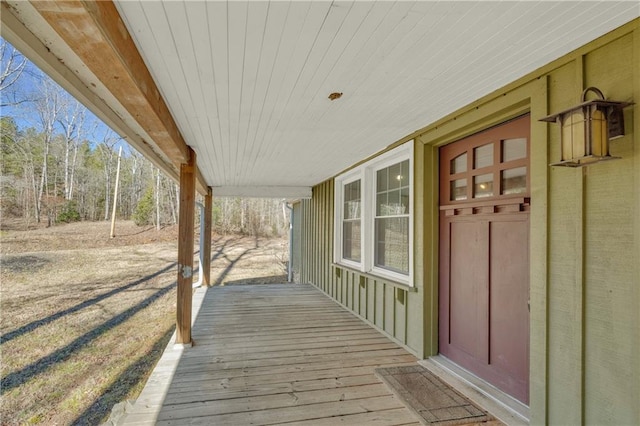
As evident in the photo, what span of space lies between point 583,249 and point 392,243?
2.43 m

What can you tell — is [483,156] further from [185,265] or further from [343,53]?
[185,265]

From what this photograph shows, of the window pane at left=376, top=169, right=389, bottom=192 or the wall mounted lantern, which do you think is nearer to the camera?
the wall mounted lantern

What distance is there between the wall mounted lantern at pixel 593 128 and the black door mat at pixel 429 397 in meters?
1.82

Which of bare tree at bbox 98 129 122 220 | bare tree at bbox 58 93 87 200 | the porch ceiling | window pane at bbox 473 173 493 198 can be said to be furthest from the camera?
bare tree at bbox 98 129 122 220

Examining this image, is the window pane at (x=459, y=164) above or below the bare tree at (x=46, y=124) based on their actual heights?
below

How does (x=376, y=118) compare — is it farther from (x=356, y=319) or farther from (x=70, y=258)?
(x=70, y=258)

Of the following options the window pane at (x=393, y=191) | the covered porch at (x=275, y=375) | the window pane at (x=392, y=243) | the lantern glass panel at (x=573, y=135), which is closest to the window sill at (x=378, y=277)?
the window pane at (x=392, y=243)

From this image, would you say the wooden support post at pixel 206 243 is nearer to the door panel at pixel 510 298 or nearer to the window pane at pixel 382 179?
the window pane at pixel 382 179

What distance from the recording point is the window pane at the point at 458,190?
117 inches

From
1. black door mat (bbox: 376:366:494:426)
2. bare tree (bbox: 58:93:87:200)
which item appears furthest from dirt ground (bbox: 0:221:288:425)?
bare tree (bbox: 58:93:87:200)

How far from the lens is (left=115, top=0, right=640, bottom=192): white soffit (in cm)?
142

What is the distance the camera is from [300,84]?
86.1 inches

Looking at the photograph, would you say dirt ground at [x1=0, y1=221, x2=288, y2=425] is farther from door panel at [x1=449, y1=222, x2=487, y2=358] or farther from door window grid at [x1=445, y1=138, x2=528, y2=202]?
→ door window grid at [x1=445, y1=138, x2=528, y2=202]

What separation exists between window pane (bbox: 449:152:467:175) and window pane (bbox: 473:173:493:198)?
192mm
